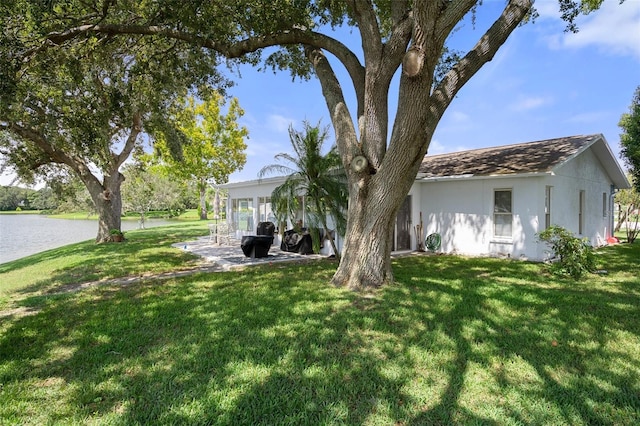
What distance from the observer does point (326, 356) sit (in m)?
3.60

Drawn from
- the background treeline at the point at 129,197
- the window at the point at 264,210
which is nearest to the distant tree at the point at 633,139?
the window at the point at 264,210

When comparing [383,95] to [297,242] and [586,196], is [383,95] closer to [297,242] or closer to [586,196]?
[297,242]

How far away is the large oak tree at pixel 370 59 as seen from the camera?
18.3 ft

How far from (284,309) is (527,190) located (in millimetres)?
8531

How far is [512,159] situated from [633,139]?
25.0ft

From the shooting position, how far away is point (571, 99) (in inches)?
554

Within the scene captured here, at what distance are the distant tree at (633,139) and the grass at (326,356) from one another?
37.8ft

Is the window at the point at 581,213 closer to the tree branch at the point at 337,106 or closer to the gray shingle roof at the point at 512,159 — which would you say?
the gray shingle roof at the point at 512,159

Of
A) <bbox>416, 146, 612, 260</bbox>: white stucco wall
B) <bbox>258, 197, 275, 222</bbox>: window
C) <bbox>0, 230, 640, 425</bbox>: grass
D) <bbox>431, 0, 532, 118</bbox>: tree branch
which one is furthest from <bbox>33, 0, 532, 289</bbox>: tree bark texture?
<bbox>258, 197, 275, 222</bbox>: window

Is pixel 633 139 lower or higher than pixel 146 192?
higher

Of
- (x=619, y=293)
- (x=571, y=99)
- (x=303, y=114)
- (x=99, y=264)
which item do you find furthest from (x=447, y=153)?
(x=99, y=264)

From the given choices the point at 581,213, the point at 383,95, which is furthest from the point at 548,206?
the point at 383,95

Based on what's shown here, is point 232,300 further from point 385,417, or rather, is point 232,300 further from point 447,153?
point 447,153

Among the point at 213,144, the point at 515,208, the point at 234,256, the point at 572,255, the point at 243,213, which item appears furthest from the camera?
the point at 213,144
